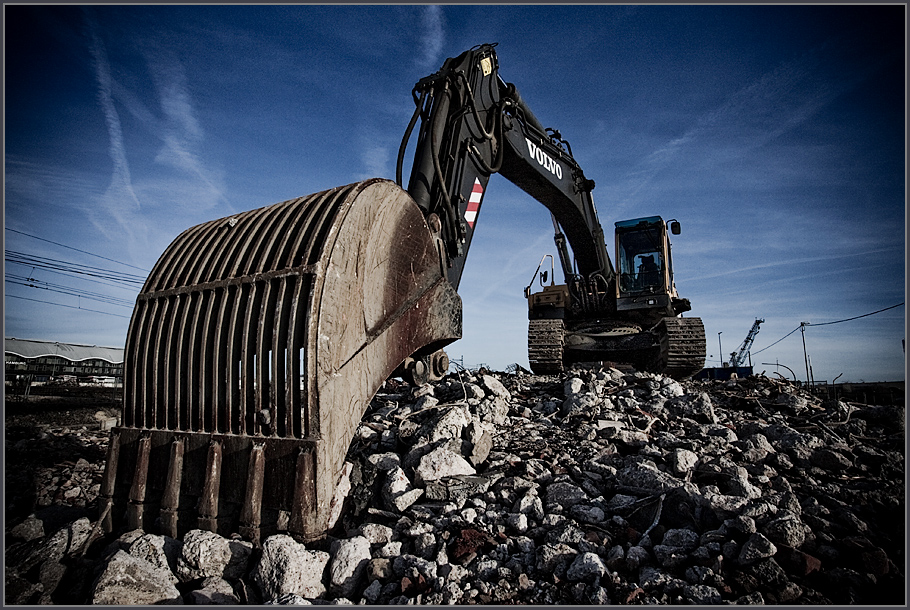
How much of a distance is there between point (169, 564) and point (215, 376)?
851 mm

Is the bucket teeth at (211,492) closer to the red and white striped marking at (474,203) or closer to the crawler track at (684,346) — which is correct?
the red and white striped marking at (474,203)

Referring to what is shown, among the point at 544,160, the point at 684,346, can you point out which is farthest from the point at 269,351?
the point at 684,346

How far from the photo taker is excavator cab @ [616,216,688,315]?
27.7 ft

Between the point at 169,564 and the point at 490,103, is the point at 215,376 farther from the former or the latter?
the point at 490,103

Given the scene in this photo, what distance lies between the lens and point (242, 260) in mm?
Answer: 2660

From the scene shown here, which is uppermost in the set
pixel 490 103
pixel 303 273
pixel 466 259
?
pixel 490 103

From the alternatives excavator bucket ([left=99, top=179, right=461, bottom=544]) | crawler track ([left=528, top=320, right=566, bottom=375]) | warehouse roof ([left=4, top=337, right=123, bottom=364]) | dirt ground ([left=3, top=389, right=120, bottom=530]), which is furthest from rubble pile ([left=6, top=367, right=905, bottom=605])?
warehouse roof ([left=4, top=337, right=123, bottom=364])

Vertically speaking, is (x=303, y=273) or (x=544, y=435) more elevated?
(x=303, y=273)

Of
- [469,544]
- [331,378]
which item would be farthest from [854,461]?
[331,378]

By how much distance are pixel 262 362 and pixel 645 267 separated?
8.18m

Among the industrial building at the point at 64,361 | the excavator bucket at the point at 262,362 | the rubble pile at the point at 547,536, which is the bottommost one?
the rubble pile at the point at 547,536

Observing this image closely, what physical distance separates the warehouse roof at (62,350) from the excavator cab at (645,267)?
881 inches

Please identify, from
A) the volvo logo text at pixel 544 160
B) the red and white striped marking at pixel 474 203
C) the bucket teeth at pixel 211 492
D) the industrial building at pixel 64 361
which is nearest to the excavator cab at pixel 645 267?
the volvo logo text at pixel 544 160

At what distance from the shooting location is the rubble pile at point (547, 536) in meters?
1.80
